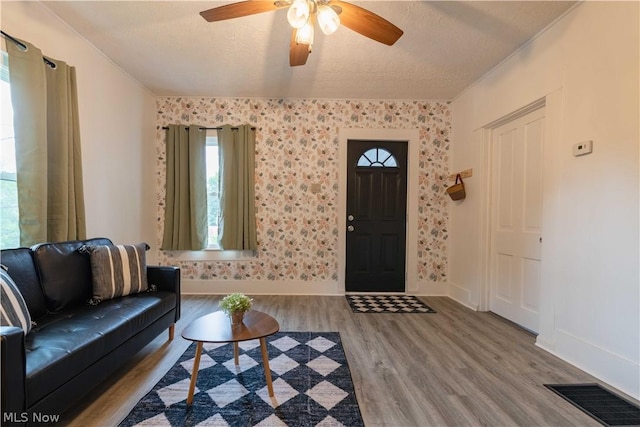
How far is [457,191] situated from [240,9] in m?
3.02

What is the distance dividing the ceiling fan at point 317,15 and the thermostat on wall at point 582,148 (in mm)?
1518

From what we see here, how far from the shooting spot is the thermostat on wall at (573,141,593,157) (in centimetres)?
205

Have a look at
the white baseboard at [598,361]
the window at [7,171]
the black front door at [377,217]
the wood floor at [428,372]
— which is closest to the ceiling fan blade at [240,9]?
the window at [7,171]

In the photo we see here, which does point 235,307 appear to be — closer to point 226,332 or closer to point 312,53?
point 226,332

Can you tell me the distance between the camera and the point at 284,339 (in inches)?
97.9

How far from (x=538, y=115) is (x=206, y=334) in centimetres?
316

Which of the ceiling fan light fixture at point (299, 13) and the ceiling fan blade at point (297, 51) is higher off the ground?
the ceiling fan blade at point (297, 51)

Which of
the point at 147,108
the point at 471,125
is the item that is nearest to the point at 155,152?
the point at 147,108

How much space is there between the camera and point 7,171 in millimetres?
2082

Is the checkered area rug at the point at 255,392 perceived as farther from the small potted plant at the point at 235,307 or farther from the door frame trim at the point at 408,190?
the door frame trim at the point at 408,190

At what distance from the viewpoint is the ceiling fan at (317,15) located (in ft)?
5.53

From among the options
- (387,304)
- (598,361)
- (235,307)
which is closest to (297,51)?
(235,307)

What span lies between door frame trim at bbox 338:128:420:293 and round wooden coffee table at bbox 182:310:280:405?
7.15 ft

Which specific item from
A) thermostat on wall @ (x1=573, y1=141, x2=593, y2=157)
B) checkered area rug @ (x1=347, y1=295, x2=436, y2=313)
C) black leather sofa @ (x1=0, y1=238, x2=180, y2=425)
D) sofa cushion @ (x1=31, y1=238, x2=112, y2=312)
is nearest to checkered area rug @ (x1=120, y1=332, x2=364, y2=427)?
black leather sofa @ (x1=0, y1=238, x2=180, y2=425)
